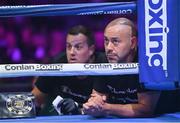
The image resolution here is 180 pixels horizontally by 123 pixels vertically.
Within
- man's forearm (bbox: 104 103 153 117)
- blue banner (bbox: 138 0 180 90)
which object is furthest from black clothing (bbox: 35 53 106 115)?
blue banner (bbox: 138 0 180 90)

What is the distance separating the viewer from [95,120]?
8.28 feet

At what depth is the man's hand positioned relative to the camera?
2.64m

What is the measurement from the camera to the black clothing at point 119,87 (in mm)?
2613

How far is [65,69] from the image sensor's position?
8.58 feet

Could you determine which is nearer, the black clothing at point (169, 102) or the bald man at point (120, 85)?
the bald man at point (120, 85)

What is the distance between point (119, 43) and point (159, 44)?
0.23 m

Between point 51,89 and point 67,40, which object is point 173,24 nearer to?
point 67,40

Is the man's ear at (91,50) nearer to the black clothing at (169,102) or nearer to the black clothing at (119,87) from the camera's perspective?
the black clothing at (119,87)

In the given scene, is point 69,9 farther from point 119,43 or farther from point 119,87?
point 119,87

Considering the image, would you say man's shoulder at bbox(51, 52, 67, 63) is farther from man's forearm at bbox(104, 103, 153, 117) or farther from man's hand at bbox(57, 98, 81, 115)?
man's forearm at bbox(104, 103, 153, 117)

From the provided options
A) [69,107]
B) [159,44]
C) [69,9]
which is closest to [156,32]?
[159,44]

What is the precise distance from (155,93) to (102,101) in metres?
0.30

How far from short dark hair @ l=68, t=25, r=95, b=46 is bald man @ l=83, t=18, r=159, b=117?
0.26 ft

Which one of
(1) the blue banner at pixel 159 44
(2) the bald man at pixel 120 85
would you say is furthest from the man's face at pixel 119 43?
(1) the blue banner at pixel 159 44
